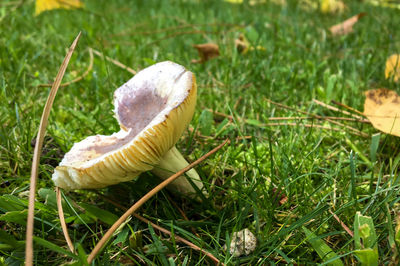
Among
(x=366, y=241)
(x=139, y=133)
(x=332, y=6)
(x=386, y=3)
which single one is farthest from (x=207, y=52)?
(x=386, y=3)

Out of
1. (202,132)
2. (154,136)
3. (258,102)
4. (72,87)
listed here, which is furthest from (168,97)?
(72,87)

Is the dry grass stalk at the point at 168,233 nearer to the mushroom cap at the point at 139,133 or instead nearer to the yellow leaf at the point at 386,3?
the mushroom cap at the point at 139,133

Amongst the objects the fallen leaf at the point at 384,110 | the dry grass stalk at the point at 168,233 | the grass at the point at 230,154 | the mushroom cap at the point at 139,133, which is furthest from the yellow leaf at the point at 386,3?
the dry grass stalk at the point at 168,233

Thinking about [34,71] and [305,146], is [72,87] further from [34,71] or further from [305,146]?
[305,146]

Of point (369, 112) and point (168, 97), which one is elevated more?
point (168, 97)

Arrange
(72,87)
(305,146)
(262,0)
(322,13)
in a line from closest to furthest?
(305,146), (72,87), (322,13), (262,0)

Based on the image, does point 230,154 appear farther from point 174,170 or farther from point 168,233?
point 168,233

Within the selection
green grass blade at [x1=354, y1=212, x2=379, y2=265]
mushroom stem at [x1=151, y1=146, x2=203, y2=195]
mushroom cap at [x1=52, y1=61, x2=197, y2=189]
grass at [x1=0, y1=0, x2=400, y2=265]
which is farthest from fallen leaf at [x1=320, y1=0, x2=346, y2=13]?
green grass blade at [x1=354, y1=212, x2=379, y2=265]
